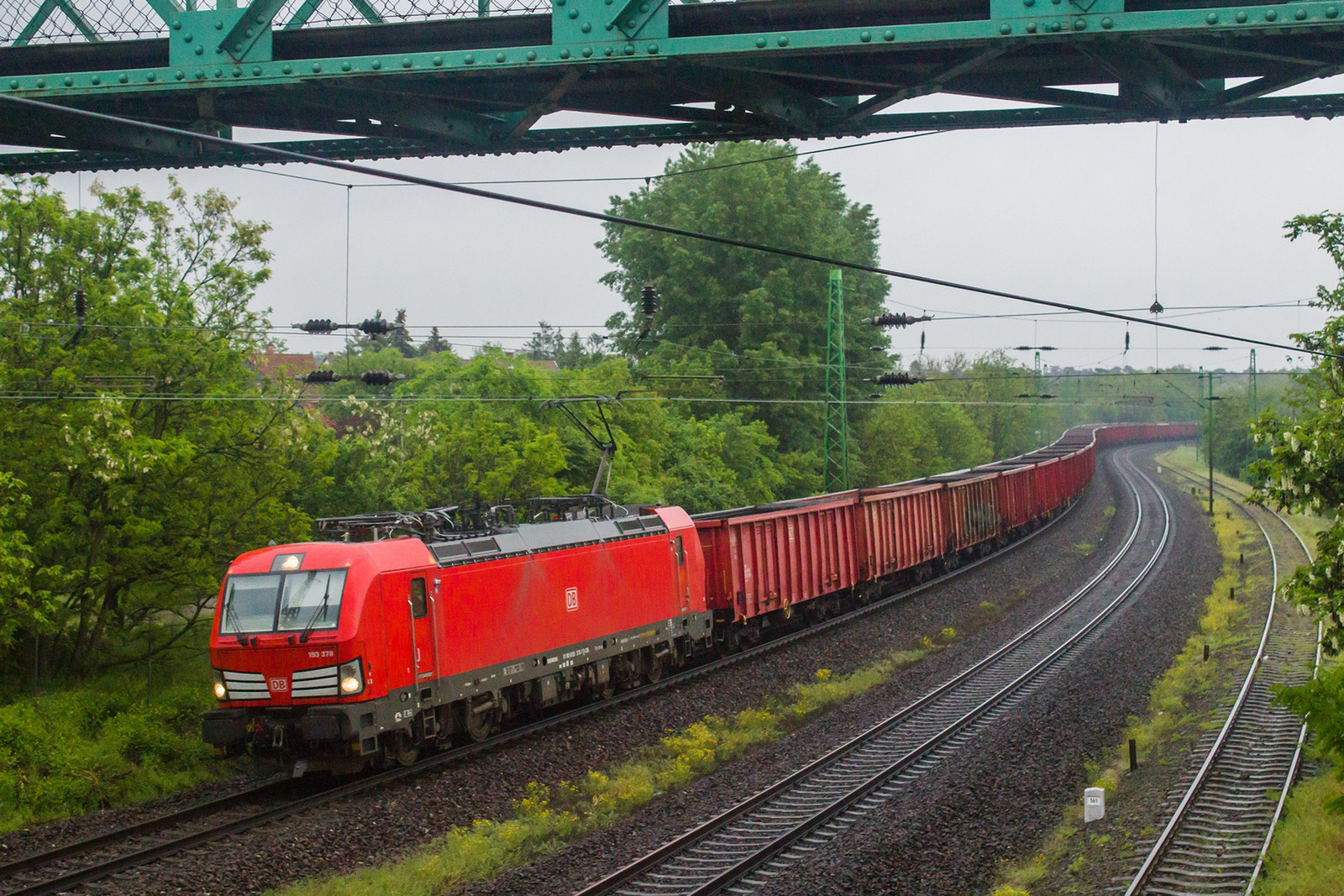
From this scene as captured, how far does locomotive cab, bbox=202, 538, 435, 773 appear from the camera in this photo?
13062 millimetres

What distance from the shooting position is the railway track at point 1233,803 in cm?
1084

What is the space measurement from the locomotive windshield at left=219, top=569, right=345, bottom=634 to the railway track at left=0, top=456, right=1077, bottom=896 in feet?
6.38

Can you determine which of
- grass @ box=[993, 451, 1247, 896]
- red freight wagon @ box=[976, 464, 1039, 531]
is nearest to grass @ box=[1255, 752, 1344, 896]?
grass @ box=[993, 451, 1247, 896]

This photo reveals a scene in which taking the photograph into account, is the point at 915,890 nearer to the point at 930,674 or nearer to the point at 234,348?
the point at 930,674

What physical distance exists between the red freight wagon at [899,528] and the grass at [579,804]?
30.3 ft

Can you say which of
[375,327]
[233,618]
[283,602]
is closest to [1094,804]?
[283,602]

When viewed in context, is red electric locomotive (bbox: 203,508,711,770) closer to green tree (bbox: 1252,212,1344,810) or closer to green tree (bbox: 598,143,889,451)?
green tree (bbox: 1252,212,1344,810)

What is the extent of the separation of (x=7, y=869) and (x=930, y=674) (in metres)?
14.6

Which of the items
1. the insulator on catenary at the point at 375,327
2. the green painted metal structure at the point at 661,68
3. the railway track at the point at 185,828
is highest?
the green painted metal structure at the point at 661,68

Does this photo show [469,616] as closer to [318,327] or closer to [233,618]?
[233,618]

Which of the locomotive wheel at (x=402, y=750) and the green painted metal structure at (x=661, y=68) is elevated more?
the green painted metal structure at (x=661, y=68)

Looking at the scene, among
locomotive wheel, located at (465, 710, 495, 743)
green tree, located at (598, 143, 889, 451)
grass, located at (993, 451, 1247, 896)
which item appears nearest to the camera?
grass, located at (993, 451, 1247, 896)

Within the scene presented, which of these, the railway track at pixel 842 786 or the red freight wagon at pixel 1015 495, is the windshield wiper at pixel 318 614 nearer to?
the railway track at pixel 842 786

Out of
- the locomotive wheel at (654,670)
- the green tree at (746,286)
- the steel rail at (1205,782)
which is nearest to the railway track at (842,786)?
the steel rail at (1205,782)
